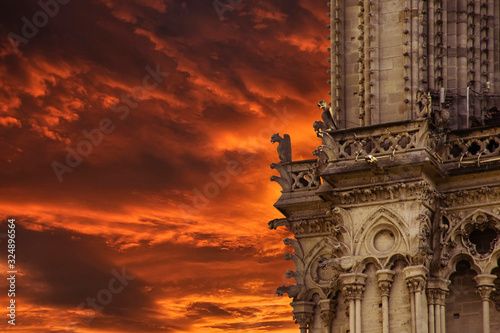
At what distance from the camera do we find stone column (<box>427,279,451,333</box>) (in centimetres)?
4016

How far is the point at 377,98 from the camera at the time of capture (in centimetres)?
4253

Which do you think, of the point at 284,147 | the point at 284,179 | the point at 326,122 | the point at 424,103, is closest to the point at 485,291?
the point at 424,103

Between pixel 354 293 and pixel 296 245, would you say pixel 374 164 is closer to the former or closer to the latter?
pixel 354 293

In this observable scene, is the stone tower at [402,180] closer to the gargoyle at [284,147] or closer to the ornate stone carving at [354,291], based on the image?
the ornate stone carving at [354,291]

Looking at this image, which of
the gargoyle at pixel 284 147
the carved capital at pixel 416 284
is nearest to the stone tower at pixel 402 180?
the carved capital at pixel 416 284

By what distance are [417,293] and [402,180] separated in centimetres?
306

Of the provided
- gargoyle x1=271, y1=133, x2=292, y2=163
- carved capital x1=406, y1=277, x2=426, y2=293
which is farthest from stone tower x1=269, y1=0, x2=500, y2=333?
gargoyle x1=271, y1=133, x2=292, y2=163

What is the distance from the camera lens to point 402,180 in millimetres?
40719

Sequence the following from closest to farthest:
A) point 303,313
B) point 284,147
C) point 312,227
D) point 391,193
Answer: point 391,193 → point 303,313 → point 312,227 → point 284,147

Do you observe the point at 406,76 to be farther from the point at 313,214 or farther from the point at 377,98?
the point at 313,214

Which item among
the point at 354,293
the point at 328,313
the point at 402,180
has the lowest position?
the point at 328,313

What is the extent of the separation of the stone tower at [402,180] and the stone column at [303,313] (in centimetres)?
4

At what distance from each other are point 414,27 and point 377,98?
87.5 inches

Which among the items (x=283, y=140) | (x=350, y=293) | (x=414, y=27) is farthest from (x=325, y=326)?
(x=414, y=27)
